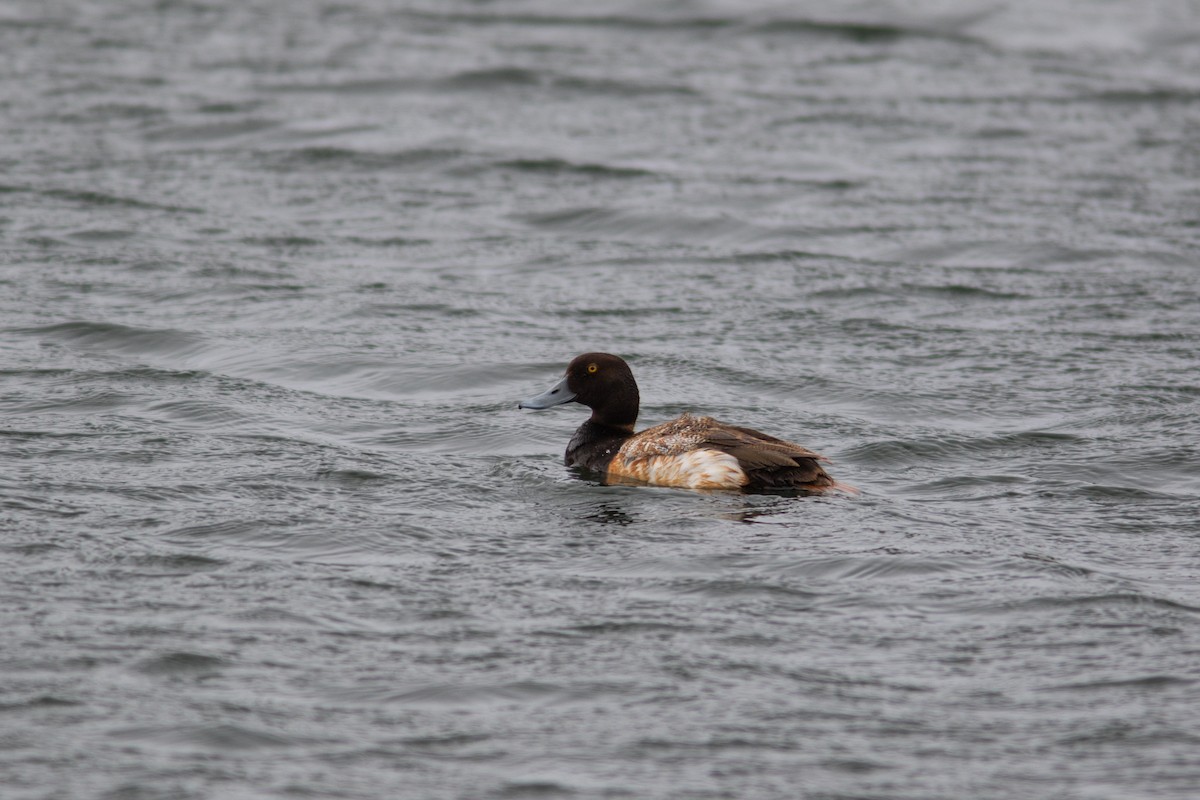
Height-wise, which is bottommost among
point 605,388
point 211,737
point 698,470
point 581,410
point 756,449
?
point 211,737

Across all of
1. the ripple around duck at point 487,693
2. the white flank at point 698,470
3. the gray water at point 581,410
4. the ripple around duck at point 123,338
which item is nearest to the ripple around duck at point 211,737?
the gray water at point 581,410

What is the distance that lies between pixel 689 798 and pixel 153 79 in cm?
1704

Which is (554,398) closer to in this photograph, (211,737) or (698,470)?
(698,470)

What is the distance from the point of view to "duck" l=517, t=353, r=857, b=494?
9.65 metres

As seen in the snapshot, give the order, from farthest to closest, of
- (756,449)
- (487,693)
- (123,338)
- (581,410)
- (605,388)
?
(123,338)
(581,410)
(605,388)
(756,449)
(487,693)

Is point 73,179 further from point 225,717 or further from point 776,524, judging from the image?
point 225,717

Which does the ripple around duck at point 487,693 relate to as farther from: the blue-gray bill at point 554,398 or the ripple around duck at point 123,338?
the ripple around duck at point 123,338

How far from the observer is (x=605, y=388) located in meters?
10.7

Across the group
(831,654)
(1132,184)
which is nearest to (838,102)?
(1132,184)

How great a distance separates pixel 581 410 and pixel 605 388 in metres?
1.72

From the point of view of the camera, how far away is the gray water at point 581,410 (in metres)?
6.87

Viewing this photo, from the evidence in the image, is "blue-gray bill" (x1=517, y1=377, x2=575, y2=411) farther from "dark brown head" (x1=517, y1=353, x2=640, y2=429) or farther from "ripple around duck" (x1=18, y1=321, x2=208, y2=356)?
"ripple around duck" (x1=18, y1=321, x2=208, y2=356)

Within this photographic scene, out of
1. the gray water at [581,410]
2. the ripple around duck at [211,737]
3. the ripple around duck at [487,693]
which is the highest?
the gray water at [581,410]

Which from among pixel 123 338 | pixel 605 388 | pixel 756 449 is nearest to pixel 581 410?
pixel 605 388
